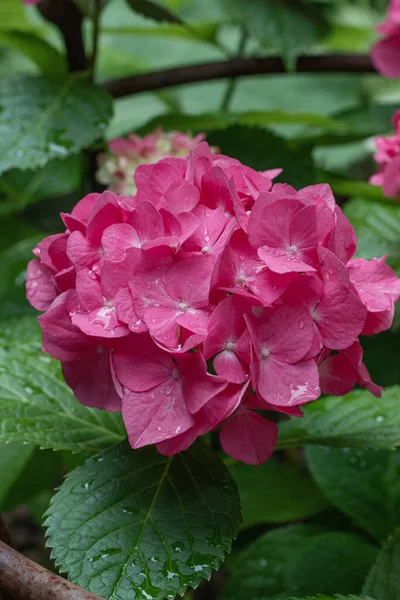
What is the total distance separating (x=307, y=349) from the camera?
0.55 meters

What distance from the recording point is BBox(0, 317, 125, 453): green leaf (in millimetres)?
663

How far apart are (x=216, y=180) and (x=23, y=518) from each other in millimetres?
1263

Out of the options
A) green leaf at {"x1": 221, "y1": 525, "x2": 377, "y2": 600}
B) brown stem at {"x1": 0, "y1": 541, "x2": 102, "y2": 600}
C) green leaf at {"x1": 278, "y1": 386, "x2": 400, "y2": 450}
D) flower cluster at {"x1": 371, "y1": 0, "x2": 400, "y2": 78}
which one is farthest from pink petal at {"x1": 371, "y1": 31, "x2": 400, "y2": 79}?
brown stem at {"x1": 0, "y1": 541, "x2": 102, "y2": 600}

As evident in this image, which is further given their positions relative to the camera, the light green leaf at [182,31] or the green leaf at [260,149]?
the light green leaf at [182,31]

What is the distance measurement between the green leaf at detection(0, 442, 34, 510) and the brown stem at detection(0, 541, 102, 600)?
0.51 meters

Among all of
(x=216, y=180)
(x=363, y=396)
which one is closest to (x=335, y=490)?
(x=363, y=396)

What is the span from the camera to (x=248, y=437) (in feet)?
1.95

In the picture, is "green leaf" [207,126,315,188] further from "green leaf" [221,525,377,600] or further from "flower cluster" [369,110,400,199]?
"green leaf" [221,525,377,600]

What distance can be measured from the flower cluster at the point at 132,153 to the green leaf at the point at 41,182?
13 centimetres

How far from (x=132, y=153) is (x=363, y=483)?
625 millimetres

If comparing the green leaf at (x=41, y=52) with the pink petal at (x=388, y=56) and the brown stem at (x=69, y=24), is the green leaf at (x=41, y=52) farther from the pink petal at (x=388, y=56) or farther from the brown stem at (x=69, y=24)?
the pink petal at (x=388, y=56)

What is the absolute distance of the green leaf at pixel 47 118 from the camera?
3.07 feet

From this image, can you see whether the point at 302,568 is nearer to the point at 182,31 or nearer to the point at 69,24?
the point at 69,24

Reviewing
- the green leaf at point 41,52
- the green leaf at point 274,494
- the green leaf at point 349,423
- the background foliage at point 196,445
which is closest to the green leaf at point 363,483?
the background foliage at point 196,445
